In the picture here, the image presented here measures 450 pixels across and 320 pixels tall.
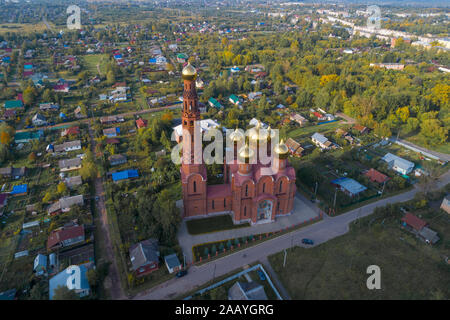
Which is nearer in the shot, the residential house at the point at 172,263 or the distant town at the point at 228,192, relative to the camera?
the distant town at the point at 228,192

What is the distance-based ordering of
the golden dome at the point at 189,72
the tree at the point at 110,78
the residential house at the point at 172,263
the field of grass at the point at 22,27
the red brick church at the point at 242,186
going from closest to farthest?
the residential house at the point at 172,263
the golden dome at the point at 189,72
the red brick church at the point at 242,186
the tree at the point at 110,78
the field of grass at the point at 22,27

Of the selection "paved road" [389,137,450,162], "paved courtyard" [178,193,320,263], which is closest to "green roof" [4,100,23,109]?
"paved courtyard" [178,193,320,263]

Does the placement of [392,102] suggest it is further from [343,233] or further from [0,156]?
[0,156]

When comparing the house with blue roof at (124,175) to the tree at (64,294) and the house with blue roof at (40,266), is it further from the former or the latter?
the tree at (64,294)

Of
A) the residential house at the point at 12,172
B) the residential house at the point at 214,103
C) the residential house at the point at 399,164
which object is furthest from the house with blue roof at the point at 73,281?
the residential house at the point at 214,103

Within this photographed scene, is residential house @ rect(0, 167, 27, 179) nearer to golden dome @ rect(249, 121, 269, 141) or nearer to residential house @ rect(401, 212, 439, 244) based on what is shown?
golden dome @ rect(249, 121, 269, 141)

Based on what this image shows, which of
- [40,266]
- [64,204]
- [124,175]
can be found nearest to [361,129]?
[124,175]
